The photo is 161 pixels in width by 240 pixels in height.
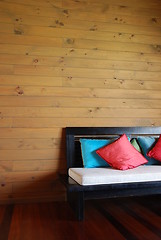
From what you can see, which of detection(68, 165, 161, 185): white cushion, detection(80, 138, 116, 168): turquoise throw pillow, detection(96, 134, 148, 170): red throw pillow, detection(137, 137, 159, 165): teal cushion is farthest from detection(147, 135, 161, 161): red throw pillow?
detection(80, 138, 116, 168): turquoise throw pillow

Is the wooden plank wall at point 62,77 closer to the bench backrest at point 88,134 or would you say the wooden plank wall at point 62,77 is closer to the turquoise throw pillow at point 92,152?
the bench backrest at point 88,134

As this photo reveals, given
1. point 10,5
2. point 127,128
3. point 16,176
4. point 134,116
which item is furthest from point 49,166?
point 10,5

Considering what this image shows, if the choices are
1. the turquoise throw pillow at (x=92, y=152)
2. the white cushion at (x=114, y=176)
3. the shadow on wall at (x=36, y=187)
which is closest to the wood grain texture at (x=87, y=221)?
the shadow on wall at (x=36, y=187)

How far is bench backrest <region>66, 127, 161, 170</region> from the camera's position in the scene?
3.01 metres

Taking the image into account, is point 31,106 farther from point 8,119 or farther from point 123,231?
point 123,231

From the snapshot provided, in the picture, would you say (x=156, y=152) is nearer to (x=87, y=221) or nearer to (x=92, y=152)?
(x=92, y=152)

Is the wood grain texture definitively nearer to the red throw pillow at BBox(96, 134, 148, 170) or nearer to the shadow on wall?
the shadow on wall

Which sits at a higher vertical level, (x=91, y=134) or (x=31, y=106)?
(x=31, y=106)

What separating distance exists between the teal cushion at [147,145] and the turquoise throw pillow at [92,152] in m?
0.43

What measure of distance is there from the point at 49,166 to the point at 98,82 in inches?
50.8

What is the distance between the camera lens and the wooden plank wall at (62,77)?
296cm

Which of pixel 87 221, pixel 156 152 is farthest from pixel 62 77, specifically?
pixel 87 221

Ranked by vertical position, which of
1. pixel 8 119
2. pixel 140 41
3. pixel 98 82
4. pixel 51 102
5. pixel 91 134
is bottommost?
pixel 91 134

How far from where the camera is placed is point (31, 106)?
301 centimetres
